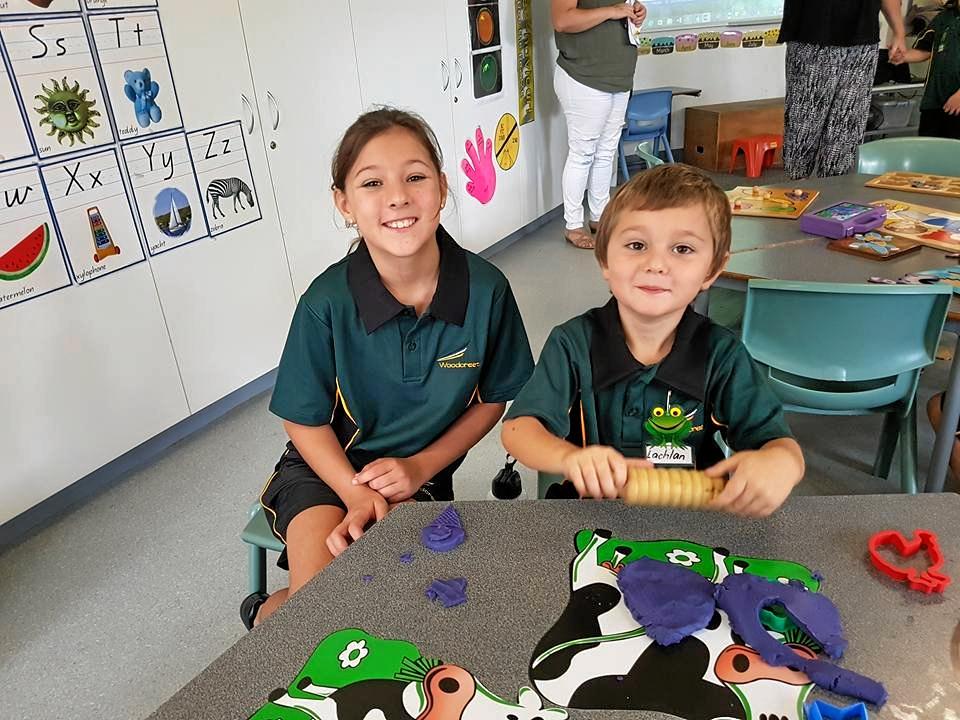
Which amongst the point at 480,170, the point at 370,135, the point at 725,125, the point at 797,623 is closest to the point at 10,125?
the point at 370,135

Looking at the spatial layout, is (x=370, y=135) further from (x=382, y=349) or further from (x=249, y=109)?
(x=249, y=109)

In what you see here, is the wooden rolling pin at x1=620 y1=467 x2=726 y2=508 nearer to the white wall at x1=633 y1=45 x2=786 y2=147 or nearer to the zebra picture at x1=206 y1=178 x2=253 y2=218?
the zebra picture at x1=206 y1=178 x2=253 y2=218

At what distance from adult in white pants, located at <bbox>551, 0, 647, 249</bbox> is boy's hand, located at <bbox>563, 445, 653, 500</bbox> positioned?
3.16 meters

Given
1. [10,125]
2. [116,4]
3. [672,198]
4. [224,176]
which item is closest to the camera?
[672,198]

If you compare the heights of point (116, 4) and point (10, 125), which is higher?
point (116, 4)

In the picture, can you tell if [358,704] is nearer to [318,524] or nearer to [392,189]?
[318,524]

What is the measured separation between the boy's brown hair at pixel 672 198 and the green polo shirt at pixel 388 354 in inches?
10.6

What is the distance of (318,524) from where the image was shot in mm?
1160

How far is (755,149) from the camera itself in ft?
16.7

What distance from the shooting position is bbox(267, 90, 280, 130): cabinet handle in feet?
8.07

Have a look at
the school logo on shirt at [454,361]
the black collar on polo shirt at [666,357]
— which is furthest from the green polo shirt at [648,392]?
the school logo on shirt at [454,361]

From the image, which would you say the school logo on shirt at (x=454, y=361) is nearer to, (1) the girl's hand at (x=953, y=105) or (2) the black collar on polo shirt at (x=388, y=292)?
(2) the black collar on polo shirt at (x=388, y=292)

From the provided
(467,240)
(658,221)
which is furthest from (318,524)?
(467,240)

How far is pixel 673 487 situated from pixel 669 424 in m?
0.36
